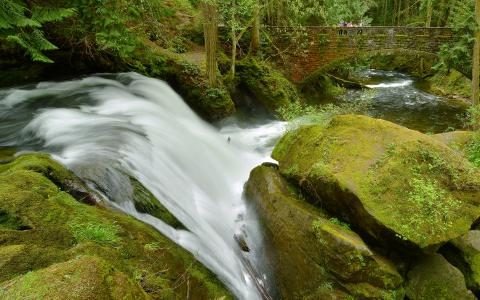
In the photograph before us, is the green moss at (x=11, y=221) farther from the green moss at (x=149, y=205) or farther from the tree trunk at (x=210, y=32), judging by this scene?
the tree trunk at (x=210, y=32)

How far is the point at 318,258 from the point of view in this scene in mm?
5043

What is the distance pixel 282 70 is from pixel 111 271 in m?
14.4

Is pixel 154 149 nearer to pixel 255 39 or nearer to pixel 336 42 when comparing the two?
pixel 255 39

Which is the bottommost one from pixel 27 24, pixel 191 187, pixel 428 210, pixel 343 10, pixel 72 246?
pixel 191 187

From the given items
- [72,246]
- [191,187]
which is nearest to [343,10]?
[191,187]

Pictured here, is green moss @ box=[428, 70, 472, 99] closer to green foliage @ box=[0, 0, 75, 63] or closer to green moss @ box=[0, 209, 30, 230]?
green foliage @ box=[0, 0, 75, 63]

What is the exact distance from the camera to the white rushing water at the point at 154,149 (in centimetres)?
538

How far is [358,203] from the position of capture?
5.19 metres

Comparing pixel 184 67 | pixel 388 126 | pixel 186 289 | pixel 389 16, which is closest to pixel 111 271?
pixel 186 289

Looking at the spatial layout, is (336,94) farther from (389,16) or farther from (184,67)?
(389,16)

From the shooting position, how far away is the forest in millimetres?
3514

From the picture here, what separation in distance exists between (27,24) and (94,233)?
199 inches

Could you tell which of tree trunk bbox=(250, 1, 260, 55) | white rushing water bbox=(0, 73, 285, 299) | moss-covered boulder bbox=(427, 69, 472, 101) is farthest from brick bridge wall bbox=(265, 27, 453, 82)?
white rushing water bbox=(0, 73, 285, 299)

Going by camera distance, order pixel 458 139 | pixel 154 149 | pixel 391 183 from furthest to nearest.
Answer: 1. pixel 458 139
2. pixel 154 149
3. pixel 391 183
